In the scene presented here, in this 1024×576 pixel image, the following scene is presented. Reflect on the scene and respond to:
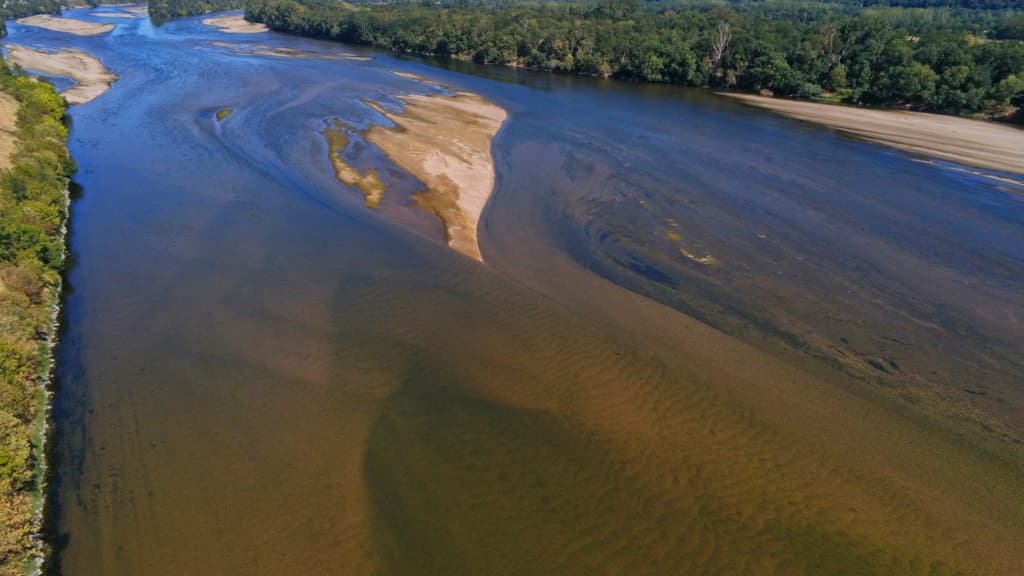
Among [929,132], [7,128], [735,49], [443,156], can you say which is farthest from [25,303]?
[735,49]

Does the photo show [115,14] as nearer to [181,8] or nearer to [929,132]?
[181,8]

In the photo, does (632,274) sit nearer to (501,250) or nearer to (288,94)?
(501,250)

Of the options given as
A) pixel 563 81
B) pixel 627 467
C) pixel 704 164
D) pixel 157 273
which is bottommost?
pixel 627 467

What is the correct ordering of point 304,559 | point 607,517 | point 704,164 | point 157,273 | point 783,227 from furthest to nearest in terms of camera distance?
point 704,164 < point 783,227 < point 157,273 < point 607,517 < point 304,559

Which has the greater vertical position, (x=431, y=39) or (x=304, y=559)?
(x=431, y=39)

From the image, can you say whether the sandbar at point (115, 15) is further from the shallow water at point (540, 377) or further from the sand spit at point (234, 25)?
the shallow water at point (540, 377)

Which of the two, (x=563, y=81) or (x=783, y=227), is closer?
(x=783, y=227)

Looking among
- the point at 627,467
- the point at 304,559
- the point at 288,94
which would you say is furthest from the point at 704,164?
the point at 288,94
